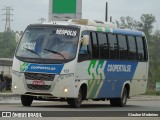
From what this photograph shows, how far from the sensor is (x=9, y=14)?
5148 inches

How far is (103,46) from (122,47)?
197 cm

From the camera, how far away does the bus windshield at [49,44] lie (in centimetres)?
2570

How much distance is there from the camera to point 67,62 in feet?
83.7

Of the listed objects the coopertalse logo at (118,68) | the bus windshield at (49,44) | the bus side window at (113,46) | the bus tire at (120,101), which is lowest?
the bus tire at (120,101)

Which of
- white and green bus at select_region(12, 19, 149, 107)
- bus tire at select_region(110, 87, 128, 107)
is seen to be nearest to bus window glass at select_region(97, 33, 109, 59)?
white and green bus at select_region(12, 19, 149, 107)

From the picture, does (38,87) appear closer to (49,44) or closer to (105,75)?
(49,44)

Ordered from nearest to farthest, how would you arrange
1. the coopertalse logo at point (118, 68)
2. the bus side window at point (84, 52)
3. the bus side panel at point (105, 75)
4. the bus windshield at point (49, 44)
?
1. the bus windshield at point (49, 44)
2. the bus side window at point (84, 52)
3. the bus side panel at point (105, 75)
4. the coopertalse logo at point (118, 68)

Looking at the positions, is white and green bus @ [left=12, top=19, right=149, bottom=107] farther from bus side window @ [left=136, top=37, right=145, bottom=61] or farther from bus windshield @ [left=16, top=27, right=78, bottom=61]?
bus side window @ [left=136, top=37, right=145, bottom=61]

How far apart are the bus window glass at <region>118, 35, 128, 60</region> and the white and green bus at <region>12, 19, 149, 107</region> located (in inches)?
16.8

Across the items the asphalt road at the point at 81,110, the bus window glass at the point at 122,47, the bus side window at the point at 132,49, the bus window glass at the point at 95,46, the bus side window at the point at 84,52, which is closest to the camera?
the asphalt road at the point at 81,110

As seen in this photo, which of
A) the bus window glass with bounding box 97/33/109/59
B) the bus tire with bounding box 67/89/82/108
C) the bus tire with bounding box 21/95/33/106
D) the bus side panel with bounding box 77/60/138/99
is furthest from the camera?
the bus window glass with bounding box 97/33/109/59

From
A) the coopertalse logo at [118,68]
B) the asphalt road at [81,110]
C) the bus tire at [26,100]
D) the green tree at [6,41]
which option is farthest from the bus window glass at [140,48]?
the green tree at [6,41]

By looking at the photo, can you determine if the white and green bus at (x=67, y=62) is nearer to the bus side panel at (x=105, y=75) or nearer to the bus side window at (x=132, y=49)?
the bus side panel at (x=105, y=75)

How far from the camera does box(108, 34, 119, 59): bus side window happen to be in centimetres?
2933
